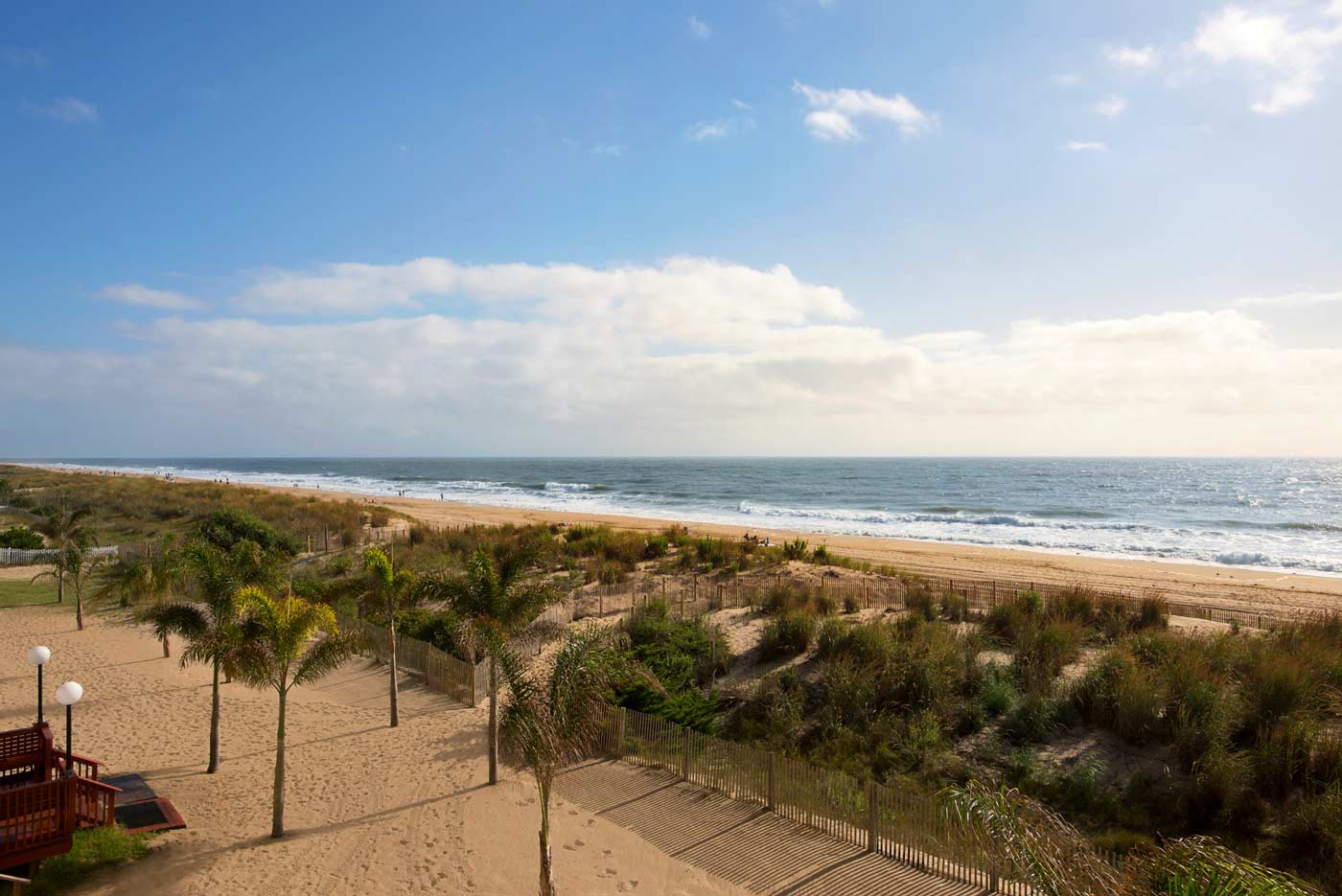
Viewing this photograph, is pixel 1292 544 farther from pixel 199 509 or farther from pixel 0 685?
pixel 199 509

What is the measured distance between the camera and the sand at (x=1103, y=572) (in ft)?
99.7

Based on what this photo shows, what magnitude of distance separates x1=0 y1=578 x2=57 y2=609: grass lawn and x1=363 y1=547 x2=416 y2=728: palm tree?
19.1m

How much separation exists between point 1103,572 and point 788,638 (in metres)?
25.3

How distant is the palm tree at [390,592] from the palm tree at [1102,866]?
1303cm

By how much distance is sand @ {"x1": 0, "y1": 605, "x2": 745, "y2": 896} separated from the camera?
10.3m

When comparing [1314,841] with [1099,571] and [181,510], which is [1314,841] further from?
[181,510]

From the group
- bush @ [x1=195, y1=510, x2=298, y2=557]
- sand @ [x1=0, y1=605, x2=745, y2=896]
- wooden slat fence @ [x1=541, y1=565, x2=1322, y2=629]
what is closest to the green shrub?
sand @ [x1=0, y1=605, x2=745, y2=896]

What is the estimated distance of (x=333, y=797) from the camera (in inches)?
509

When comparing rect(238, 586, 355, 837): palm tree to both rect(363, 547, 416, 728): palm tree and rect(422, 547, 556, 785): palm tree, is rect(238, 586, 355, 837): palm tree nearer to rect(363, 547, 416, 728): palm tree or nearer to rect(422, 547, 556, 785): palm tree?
rect(422, 547, 556, 785): palm tree

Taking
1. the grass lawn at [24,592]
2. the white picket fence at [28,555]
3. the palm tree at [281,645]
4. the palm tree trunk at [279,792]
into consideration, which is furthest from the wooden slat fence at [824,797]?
the white picket fence at [28,555]

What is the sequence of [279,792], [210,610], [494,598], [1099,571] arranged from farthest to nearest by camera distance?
[1099,571] → [210,610] → [494,598] → [279,792]

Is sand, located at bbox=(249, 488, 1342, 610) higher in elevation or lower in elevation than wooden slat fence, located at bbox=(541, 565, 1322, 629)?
lower

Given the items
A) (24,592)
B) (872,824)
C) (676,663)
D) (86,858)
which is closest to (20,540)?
(24,592)

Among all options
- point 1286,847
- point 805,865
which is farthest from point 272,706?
point 1286,847
